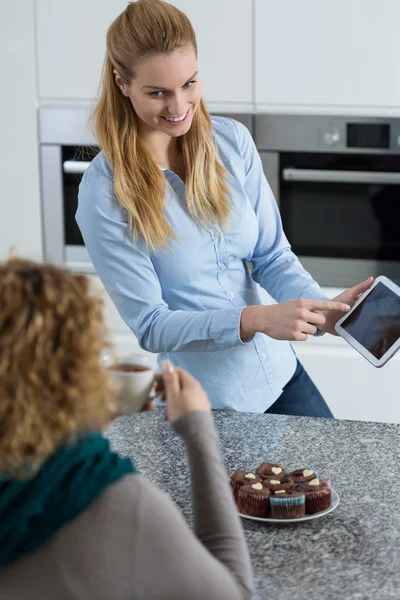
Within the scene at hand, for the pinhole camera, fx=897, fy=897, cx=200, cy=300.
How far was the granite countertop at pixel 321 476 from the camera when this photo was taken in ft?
3.64

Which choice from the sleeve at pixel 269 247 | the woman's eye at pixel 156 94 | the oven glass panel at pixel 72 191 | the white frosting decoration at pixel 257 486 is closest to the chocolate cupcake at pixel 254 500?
the white frosting decoration at pixel 257 486

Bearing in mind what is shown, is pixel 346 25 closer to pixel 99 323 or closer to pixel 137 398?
pixel 137 398

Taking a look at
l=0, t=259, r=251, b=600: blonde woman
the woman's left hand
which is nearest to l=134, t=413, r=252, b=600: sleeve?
l=0, t=259, r=251, b=600: blonde woman

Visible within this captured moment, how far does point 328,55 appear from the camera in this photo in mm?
2676

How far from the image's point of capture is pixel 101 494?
0.89m

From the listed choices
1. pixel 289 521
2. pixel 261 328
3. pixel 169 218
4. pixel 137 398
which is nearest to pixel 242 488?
pixel 289 521

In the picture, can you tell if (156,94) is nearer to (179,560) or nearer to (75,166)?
(179,560)

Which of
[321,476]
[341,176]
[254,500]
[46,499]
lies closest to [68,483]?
[46,499]

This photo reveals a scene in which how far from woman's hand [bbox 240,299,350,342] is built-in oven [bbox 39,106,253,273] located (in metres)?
1.39

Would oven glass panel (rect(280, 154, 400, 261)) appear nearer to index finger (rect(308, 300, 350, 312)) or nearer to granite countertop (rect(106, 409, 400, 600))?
index finger (rect(308, 300, 350, 312))

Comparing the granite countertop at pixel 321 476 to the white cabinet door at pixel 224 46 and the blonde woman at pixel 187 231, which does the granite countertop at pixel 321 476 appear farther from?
the white cabinet door at pixel 224 46

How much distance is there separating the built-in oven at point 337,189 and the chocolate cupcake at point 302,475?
5.23ft

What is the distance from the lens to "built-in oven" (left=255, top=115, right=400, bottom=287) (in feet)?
8.97

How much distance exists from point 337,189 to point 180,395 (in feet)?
6.04
